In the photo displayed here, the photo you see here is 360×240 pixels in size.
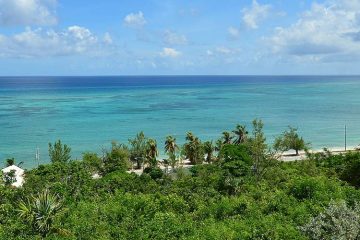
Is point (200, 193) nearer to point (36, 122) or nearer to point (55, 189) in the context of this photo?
point (55, 189)

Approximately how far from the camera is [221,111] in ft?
401

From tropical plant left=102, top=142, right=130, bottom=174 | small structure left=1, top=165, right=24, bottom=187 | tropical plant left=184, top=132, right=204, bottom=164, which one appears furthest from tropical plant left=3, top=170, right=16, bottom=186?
tropical plant left=184, top=132, right=204, bottom=164

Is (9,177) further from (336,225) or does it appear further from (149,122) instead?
(149,122)

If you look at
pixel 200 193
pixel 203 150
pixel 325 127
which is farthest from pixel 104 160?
pixel 325 127

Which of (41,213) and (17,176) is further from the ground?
(41,213)

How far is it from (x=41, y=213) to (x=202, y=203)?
11187 millimetres

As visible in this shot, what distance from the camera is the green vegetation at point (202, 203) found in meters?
20.2

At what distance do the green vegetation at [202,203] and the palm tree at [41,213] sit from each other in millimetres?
56

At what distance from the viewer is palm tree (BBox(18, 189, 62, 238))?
23302 mm

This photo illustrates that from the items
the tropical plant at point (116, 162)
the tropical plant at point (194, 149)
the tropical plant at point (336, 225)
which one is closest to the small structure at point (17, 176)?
the tropical plant at point (116, 162)

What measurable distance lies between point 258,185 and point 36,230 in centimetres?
1875

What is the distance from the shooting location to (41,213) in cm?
2398

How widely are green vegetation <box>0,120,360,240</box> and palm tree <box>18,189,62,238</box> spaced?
2.2 inches

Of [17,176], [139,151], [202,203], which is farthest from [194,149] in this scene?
[202,203]
